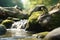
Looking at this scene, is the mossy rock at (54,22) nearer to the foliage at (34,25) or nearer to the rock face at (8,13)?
the foliage at (34,25)

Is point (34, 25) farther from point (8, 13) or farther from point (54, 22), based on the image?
point (8, 13)

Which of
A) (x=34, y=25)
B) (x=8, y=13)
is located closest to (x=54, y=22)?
(x=34, y=25)

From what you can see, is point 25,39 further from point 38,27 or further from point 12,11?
point 12,11

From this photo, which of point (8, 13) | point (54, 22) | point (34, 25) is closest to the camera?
point (54, 22)

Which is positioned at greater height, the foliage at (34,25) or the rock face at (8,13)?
the rock face at (8,13)

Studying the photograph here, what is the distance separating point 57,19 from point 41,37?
543cm

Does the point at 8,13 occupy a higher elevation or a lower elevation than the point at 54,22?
higher

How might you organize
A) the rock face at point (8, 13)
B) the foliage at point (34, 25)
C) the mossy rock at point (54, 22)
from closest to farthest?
the mossy rock at point (54, 22) < the foliage at point (34, 25) < the rock face at point (8, 13)

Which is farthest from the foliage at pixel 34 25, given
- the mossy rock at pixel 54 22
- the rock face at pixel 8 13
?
the rock face at pixel 8 13

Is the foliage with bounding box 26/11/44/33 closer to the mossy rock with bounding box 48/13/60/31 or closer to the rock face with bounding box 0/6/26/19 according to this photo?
the mossy rock with bounding box 48/13/60/31

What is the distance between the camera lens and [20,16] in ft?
120

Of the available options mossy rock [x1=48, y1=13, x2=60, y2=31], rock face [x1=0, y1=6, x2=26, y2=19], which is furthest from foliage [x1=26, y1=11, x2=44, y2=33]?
rock face [x1=0, y1=6, x2=26, y2=19]

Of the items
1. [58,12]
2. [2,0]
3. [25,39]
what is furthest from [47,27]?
[2,0]

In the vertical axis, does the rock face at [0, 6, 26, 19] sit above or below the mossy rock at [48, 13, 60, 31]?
above
